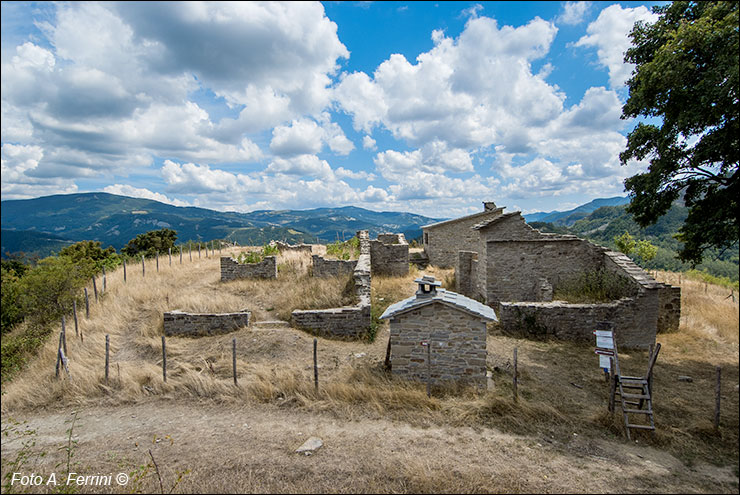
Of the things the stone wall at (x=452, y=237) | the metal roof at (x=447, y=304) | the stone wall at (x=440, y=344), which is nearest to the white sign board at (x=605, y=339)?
the metal roof at (x=447, y=304)

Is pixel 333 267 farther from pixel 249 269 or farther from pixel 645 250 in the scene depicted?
pixel 645 250

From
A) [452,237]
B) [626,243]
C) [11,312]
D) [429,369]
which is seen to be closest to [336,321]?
[429,369]

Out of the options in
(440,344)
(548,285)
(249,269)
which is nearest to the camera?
(440,344)

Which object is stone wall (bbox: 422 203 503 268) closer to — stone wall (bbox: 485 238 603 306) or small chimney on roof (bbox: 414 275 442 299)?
stone wall (bbox: 485 238 603 306)

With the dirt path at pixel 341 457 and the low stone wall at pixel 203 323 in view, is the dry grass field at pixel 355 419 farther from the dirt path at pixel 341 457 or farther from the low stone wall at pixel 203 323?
the low stone wall at pixel 203 323

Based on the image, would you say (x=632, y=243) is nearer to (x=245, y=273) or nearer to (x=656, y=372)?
(x=656, y=372)

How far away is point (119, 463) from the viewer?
5.75 metres

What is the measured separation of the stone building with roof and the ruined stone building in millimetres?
4329

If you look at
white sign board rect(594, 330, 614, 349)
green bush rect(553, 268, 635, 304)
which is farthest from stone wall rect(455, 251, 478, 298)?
white sign board rect(594, 330, 614, 349)

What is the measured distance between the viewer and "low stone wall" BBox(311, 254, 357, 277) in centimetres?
1608

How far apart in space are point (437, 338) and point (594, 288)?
8972 mm

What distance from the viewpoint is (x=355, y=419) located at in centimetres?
691

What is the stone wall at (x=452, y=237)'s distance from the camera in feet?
73.5

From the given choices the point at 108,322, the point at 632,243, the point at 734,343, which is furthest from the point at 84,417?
the point at 632,243
